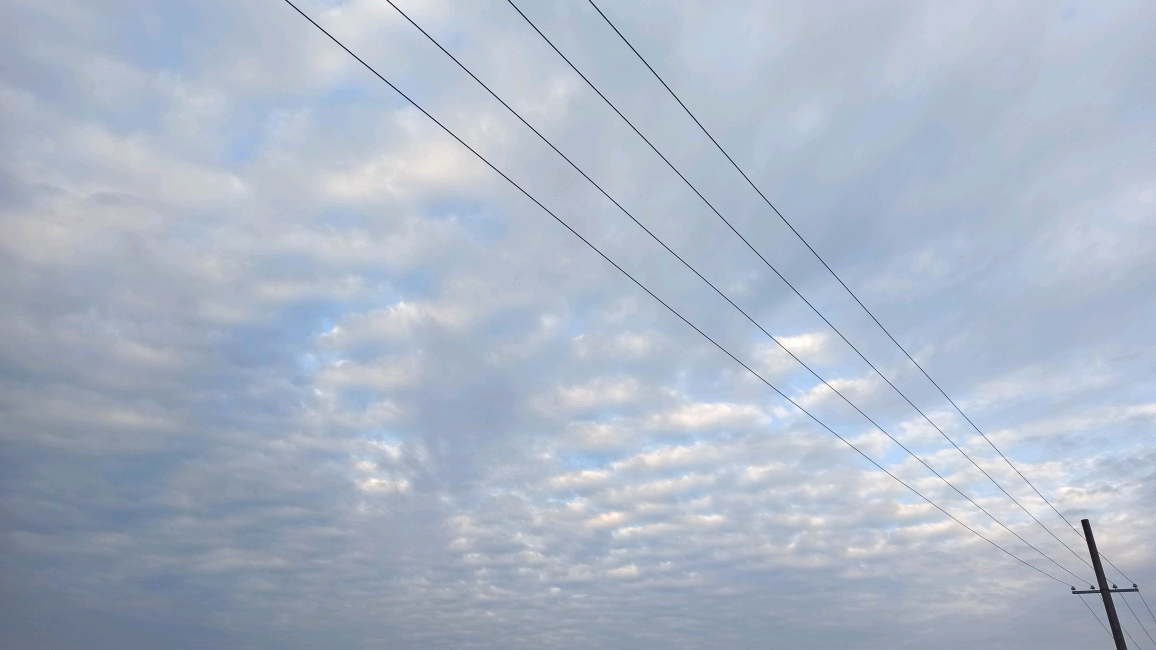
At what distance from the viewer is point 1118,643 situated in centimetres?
4572

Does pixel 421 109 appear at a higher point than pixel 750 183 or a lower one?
lower

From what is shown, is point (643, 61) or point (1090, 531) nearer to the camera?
point (643, 61)

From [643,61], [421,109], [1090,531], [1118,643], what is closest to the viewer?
[421,109]

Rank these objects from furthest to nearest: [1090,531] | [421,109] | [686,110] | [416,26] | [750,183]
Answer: [1090,531] → [750,183] → [686,110] → [421,109] → [416,26]

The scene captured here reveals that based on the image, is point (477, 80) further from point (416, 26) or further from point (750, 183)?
point (750, 183)

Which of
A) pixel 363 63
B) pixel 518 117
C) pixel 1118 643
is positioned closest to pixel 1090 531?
pixel 1118 643

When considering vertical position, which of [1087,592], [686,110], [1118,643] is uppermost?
[686,110]

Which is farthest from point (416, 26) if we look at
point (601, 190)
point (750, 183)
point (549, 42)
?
point (750, 183)

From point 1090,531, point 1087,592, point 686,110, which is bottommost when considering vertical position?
point 1087,592

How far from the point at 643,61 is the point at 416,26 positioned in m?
5.54

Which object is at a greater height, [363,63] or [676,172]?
[676,172]

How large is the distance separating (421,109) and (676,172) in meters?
7.22

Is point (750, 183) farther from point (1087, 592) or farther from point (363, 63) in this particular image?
point (1087, 592)

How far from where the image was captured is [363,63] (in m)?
13.0
